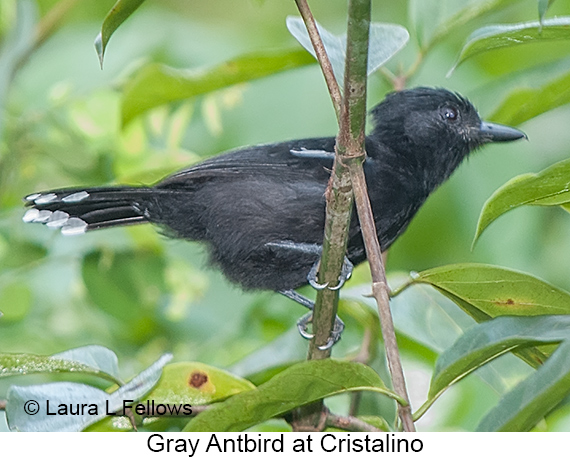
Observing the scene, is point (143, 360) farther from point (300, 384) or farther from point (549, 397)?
point (549, 397)

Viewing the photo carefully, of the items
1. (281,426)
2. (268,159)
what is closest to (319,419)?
(281,426)

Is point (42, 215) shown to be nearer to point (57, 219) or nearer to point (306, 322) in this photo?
point (57, 219)

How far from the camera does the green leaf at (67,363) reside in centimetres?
221

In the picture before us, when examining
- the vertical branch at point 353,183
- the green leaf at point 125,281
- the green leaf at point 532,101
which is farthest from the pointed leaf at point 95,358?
the green leaf at point 532,101

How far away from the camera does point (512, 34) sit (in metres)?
2.13

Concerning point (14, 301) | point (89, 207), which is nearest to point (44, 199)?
point (89, 207)

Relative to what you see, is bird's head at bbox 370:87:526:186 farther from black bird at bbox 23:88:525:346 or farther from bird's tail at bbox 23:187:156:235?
bird's tail at bbox 23:187:156:235

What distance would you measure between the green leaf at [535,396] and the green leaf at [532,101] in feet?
4.56

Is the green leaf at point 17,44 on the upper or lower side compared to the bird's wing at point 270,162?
upper

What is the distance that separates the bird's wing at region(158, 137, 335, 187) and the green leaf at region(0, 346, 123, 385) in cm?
124

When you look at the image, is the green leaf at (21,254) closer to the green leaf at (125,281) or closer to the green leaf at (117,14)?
the green leaf at (125,281)

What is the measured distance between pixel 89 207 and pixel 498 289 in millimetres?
2072

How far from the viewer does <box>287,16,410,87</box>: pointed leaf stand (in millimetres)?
2311

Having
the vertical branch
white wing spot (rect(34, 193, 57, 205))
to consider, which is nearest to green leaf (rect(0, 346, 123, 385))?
the vertical branch
